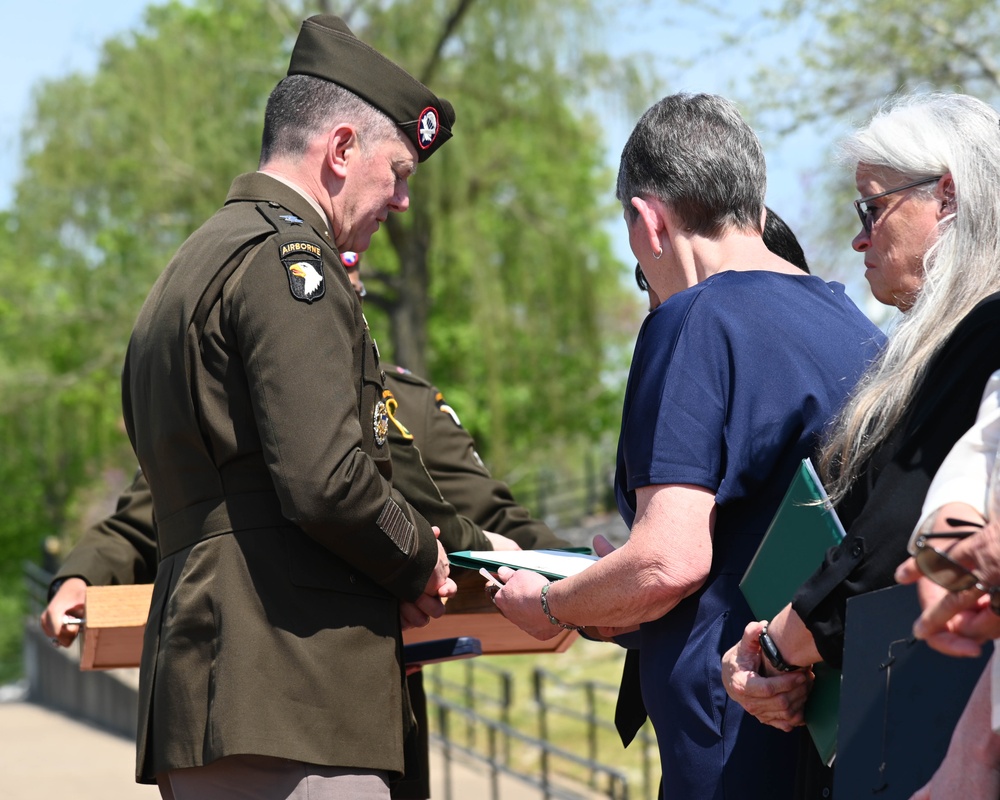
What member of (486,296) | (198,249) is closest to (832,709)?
(198,249)

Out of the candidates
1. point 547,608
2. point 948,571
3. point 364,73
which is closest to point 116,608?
point 547,608

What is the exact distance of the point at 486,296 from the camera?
15.2 meters

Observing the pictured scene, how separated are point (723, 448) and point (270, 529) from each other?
926 mm

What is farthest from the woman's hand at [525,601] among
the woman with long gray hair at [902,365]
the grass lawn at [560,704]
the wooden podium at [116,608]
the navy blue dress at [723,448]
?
the grass lawn at [560,704]

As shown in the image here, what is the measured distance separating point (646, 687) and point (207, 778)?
0.90m

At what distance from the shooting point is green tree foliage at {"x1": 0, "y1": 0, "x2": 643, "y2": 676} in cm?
1510

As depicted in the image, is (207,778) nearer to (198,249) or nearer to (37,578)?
(198,249)

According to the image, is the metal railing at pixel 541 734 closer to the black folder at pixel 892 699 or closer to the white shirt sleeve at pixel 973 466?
the black folder at pixel 892 699

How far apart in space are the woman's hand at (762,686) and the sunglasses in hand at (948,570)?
0.59 metres

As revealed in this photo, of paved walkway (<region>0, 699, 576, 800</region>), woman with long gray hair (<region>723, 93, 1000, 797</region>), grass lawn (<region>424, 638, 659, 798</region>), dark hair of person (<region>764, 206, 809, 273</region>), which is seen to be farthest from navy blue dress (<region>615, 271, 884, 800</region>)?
paved walkway (<region>0, 699, 576, 800</region>)

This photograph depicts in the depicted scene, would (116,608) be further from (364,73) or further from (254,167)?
(254,167)

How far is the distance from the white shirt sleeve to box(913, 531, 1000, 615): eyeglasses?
40 mm

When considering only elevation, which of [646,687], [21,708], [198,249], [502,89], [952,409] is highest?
[502,89]

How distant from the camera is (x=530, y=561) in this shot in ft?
9.41
